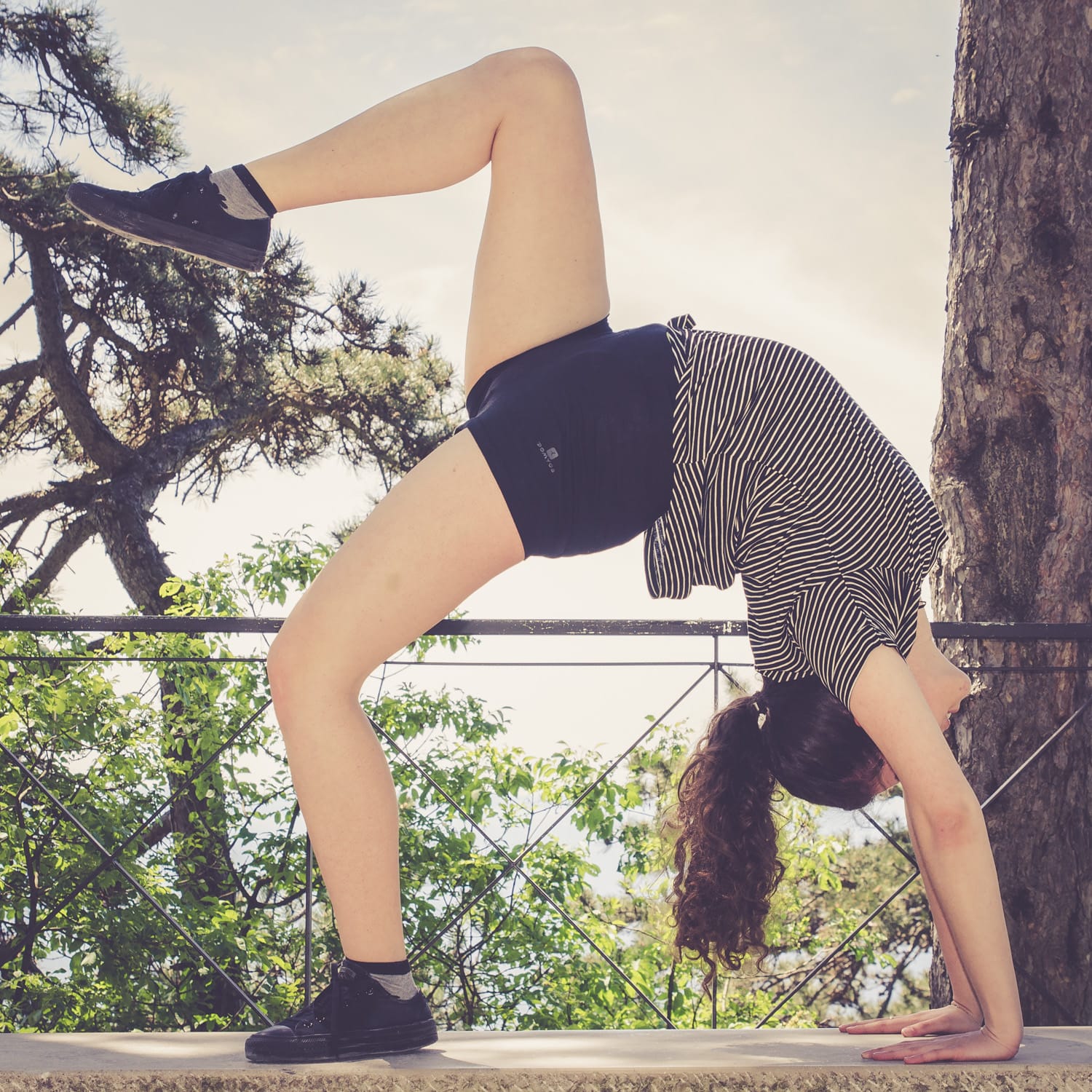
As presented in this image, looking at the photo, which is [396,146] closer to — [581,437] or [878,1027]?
[581,437]

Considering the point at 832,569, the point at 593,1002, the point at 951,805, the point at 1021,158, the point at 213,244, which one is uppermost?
the point at 1021,158

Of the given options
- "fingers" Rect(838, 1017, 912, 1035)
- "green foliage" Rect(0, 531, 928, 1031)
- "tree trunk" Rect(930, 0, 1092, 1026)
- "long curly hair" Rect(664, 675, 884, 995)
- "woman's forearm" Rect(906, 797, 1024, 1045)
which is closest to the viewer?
"woman's forearm" Rect(906, 797, 1024, 1045)

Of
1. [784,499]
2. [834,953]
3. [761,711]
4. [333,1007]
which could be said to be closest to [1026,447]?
[834,953]

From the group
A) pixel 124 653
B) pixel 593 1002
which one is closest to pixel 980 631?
pixel 593 1002

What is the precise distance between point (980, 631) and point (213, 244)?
6.28 ft

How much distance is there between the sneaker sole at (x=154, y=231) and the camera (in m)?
1.51

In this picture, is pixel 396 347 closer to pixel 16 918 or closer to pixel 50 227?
pixel 50 227

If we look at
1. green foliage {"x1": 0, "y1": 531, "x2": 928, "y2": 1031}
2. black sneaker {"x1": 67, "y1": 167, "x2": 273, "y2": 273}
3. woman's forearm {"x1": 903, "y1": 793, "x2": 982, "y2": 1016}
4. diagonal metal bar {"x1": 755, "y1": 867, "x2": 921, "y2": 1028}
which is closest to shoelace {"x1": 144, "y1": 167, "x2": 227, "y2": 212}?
black sneaker {"x1": 67, "y1": 167, "x2": 273, "y2": 273}

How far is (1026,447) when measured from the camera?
122 inches

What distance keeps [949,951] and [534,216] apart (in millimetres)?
1352

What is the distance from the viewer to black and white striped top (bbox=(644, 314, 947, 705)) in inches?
60.9

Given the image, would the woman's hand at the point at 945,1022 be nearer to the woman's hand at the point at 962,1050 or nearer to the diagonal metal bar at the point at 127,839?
the woman's hand at the point at 962,1050

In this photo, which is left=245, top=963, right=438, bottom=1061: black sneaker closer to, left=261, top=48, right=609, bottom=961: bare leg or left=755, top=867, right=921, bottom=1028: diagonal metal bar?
left=261, top=48, right=609, bottom=961: bare leg

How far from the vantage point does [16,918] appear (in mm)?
4902
